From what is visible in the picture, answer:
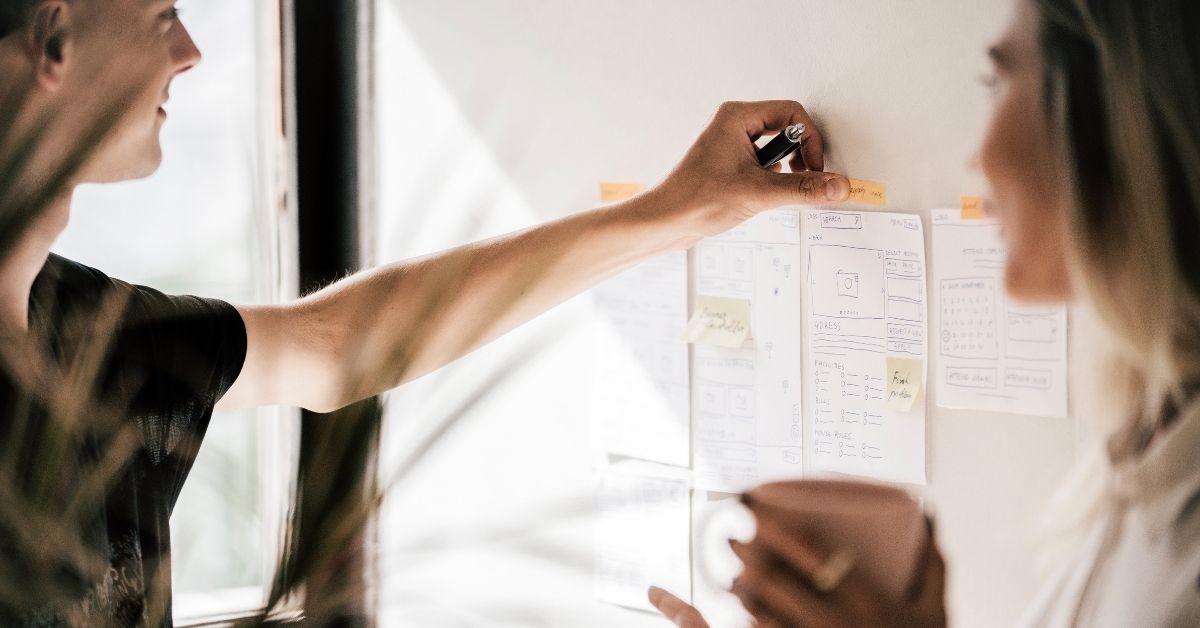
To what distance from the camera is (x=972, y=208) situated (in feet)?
4.12

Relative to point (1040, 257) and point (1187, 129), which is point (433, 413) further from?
point (1040, 257)

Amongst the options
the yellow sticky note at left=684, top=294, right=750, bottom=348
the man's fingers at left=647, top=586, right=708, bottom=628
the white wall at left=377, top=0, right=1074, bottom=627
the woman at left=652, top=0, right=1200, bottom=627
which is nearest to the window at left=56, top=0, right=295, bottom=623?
the white wall at left=377, top=0, right=1074, bottom=627

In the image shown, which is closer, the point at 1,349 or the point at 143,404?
the point at 1,349

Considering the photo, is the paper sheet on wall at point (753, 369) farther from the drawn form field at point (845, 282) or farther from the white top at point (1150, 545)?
the white top at point (1150, 545)

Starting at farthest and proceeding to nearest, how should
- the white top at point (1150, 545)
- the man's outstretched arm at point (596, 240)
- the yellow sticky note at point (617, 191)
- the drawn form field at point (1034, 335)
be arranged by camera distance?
the yellow sticky note at point (617, 191)
the man's outstretched arm at point (596, 240)
the drawn form field at point (1034, 335)
the white top at point (1150, 545)

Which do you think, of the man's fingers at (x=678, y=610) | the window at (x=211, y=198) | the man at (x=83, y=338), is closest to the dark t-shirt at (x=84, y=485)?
the man at (x=83, y=338)

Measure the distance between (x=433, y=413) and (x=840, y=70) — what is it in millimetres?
1140

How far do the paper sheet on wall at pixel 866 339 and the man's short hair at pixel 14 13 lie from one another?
1.16 metres

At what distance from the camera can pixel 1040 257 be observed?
1148 millimetres

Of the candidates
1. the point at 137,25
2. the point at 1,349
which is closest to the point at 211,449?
the point at 1,349

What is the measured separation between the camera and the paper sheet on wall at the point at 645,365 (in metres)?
1.74

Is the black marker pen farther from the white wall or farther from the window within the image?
the window

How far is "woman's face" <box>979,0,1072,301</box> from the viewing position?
1071 millimetres

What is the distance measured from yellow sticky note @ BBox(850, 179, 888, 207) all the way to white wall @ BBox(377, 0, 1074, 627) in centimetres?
1
